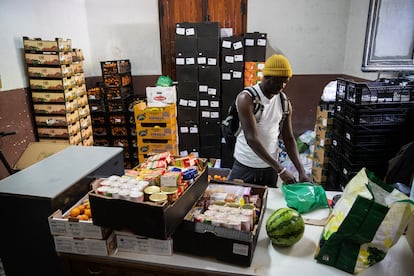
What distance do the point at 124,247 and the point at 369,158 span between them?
7.96ft

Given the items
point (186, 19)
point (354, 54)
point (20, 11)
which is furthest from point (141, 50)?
point (354, 54)

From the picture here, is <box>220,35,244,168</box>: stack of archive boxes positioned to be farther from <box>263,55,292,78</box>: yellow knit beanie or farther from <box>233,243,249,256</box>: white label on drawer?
<box>233,243,249,256</box>: white label on drawer

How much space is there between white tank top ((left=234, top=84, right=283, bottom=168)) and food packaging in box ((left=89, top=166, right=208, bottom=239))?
3.02 feet

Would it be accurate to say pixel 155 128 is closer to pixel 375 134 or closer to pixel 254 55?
pixel 254 55

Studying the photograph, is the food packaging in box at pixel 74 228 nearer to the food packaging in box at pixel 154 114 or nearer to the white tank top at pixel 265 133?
the white tank top at pixel 265 133

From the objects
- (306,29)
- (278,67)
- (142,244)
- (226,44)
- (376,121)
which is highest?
(306,29)

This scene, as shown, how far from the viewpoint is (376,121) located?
268 centimetres

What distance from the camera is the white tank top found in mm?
1937

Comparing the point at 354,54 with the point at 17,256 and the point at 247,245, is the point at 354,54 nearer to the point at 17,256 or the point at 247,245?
the point at 247,245

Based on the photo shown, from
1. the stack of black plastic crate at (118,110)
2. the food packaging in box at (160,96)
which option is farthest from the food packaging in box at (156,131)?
Answer: the stack of black plastic crate at (118,110)

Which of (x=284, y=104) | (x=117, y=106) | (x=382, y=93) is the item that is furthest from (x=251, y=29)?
(x=284, y=104)

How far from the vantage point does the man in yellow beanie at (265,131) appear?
180 cm

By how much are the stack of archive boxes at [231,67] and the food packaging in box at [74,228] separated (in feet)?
9.81

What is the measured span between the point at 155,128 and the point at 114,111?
0.85 meters
